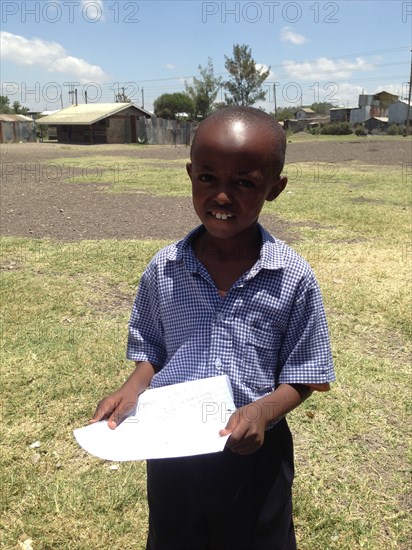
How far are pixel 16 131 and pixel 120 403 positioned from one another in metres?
42.7

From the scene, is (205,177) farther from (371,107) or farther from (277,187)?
(371,107)

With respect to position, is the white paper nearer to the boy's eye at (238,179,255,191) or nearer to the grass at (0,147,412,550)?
the boy's eye at (238,179,255,191)

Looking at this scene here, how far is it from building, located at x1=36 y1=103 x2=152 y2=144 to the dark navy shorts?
121ft

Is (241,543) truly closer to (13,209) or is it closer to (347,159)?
(13,209)

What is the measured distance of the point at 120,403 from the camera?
51.1 inches

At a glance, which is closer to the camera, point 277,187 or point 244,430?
point 244,430

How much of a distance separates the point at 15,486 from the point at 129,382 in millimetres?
1255

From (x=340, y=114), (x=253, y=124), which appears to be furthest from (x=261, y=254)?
(x=340, y=114)

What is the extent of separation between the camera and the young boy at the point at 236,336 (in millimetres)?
1232

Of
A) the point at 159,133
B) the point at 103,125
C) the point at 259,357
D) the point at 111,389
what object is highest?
the point at 103,125

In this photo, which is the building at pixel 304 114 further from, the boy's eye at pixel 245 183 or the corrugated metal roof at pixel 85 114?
the boy's eye at pixel 245 183

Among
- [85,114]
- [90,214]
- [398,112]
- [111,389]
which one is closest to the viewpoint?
[111,389]

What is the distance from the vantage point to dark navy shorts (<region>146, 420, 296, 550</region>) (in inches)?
51.0

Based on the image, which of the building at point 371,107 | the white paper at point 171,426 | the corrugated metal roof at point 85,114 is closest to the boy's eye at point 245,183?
the white paper at point 171,426
